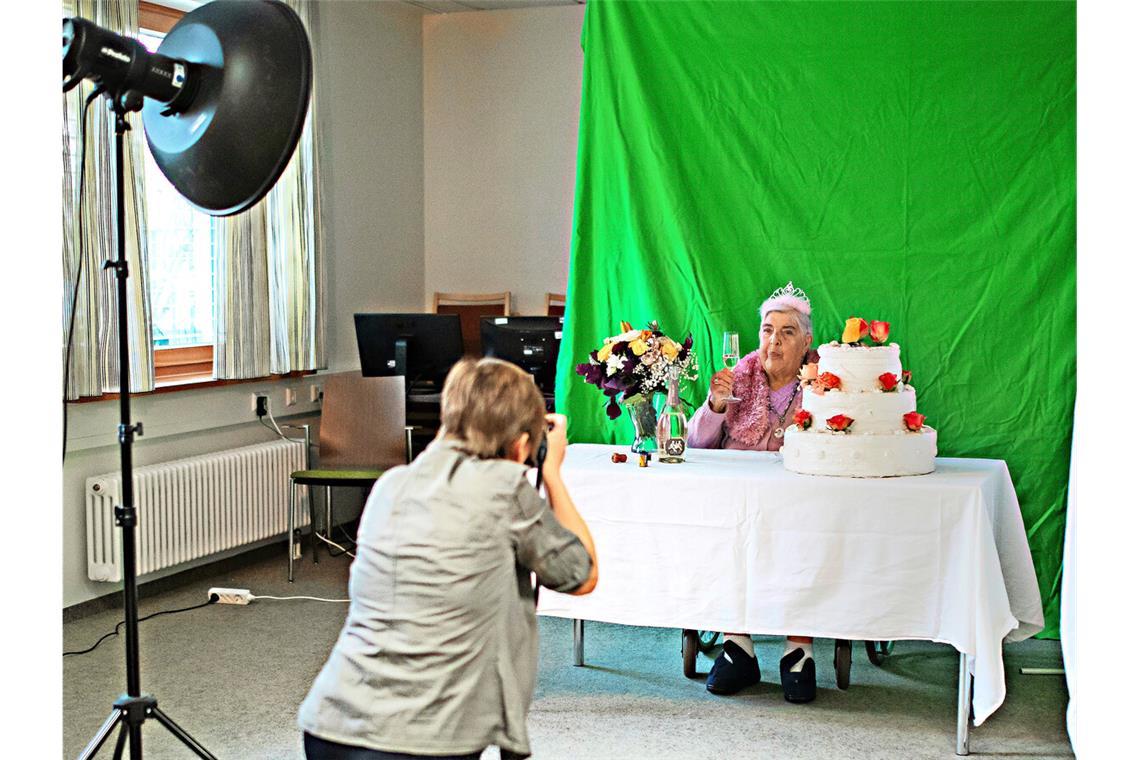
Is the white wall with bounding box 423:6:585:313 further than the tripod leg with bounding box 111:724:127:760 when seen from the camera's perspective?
Yes

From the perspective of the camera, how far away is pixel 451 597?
181cm

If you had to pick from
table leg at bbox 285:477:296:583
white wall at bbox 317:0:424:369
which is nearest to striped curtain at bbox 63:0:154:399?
table leg at bbox 285:477:296:583

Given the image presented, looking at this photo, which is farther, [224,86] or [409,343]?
[409,343]

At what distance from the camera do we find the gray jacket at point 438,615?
1798 mm

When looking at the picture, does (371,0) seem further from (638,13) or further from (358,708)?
(358,708)

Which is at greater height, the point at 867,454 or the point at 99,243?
the point at 99,243

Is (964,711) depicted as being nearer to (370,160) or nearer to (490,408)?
(490,408)

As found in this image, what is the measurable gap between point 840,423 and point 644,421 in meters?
0.63

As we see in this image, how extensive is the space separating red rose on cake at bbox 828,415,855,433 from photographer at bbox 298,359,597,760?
5.07 ft

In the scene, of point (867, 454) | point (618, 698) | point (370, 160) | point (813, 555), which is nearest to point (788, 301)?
point (867, 454)

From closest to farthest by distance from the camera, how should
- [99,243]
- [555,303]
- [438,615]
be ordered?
[438,615], [99,243], [555,303]

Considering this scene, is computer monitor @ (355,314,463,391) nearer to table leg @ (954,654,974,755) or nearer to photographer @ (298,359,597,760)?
table leg @ (954,654,974,755)

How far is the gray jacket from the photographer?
180 centimetres

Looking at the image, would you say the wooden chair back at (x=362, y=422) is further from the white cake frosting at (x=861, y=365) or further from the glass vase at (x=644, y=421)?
the white cake frosting at (x=861, y=365)
